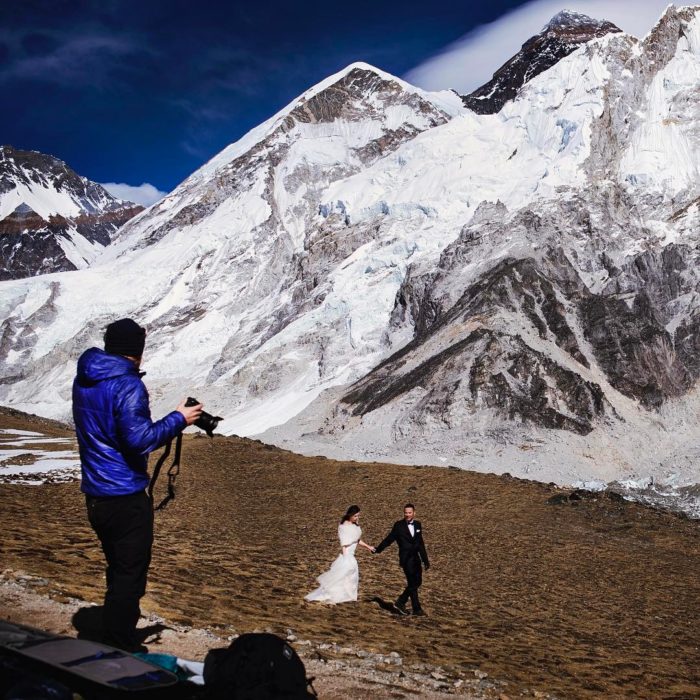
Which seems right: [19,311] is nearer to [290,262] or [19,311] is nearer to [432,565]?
[290,262]

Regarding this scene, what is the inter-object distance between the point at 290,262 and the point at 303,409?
217 ft

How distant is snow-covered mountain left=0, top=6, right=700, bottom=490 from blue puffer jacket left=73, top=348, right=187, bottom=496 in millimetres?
46549

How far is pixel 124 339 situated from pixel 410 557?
7.04 meters

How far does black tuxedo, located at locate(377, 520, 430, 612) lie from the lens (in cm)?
1077

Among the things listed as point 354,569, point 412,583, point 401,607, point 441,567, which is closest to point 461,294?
point 441,567

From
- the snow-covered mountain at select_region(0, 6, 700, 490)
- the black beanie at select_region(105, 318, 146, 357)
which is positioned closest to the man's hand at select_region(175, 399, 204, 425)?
the black beanie at select_region(105, 318, 146, 357)

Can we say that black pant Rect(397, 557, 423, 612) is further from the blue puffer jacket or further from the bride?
the blue puffer jacket

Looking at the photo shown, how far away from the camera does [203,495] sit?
2119cm

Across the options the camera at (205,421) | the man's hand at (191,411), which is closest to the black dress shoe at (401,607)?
the camera at (205,421)

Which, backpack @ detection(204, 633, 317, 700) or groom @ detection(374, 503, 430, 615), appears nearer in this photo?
backpack @ detection(204, 633, 317, 700)

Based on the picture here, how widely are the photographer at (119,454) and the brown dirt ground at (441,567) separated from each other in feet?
6.43

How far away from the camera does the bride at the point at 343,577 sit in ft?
34.0

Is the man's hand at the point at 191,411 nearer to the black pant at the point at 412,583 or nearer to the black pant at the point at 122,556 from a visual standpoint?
the black pant at the point at 122,556

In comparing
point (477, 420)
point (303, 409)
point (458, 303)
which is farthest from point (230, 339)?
point (477, 420)
